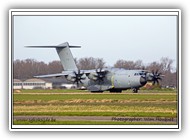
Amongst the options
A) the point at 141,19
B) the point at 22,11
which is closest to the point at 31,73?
the point at 22,11

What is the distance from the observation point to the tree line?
32.7ft

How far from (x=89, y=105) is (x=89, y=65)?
87 cm

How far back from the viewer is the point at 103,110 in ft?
36.9

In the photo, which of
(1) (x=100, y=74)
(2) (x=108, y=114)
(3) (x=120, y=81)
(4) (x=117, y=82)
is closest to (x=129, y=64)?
(2) (x=108, y=114)

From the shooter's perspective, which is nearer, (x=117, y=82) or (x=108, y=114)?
(x=108, y=114)

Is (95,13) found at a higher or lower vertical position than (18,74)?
higher

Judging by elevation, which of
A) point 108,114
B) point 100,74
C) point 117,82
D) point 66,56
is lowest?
point 108,114

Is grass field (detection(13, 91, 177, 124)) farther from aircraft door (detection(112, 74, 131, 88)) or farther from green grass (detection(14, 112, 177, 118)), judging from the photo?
aircraft door (detection(112, 74, 131, 88))

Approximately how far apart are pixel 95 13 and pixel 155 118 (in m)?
2.07

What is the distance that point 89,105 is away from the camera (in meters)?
11.6

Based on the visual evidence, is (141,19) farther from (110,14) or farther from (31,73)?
(31,73)

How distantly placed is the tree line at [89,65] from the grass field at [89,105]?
1.03 ft

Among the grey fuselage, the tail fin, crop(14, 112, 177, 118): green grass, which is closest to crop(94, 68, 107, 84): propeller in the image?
the grey fuselage

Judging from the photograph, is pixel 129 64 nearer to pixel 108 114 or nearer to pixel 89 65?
pixel 89 65
